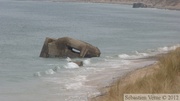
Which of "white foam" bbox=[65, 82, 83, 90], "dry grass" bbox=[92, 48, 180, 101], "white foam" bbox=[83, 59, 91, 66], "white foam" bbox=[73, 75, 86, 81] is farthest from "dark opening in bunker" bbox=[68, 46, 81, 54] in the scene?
"dry grass" bbox=[92, 48, 180, 101]

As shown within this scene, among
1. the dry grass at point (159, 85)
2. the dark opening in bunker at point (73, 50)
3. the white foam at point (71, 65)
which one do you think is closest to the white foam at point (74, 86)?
the white foam at point (71, 65)

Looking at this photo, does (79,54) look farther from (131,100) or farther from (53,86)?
(131,100)

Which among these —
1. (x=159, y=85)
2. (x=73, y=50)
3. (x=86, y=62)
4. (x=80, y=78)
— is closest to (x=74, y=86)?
(x=80, y=78)

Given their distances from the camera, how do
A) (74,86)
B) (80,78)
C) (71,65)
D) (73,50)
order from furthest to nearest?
(73,50), (71,65), (80,78), (74,86)

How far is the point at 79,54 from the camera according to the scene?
1325 inches

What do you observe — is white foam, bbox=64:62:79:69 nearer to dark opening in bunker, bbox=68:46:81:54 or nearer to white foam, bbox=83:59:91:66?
white foam, bbox=83:59:91:66

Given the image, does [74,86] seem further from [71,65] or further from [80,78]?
[71,65]

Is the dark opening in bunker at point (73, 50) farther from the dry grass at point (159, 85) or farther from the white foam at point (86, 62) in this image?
the dry grass at point (159, 85)

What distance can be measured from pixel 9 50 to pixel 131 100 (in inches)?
1322

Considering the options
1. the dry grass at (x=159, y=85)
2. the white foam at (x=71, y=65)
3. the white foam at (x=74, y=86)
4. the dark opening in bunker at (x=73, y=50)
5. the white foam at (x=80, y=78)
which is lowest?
the dark opening in bunker at (x=73, y=50)

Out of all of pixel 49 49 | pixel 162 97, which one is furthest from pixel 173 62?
pixel 49 49

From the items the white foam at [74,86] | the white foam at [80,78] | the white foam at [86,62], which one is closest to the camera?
the white foam at [74,86]

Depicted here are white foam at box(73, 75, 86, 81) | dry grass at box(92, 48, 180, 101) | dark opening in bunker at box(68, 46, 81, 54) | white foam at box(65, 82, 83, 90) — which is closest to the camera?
dry grass at box(92, 48, 180, 101)

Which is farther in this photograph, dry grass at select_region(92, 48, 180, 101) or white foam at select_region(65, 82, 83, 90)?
white foam at select_region(65, 82, 83, 90)
